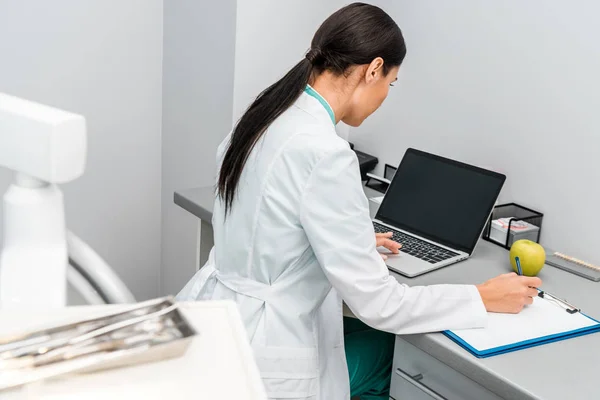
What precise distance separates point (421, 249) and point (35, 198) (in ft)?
4.46

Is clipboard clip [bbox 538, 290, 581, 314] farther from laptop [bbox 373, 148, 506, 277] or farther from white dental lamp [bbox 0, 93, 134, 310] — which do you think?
white dental lamp [bbox 0, 93, 134, 310]

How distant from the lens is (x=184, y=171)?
2334 mm

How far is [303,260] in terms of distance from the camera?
4.17ft

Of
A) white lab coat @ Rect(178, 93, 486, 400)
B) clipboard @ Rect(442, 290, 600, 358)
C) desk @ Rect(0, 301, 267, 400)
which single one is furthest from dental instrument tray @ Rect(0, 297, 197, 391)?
clipboard @ Rect(442, 290, 600, 358)

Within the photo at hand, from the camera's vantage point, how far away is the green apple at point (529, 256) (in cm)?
156

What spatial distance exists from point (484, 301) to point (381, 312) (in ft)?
0.74

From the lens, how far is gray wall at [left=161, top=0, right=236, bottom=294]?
210cm

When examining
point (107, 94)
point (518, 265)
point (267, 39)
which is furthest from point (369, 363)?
point (107, 94)

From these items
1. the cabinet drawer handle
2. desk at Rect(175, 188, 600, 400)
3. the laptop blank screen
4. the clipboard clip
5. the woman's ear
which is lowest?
the cabinet drawer handle

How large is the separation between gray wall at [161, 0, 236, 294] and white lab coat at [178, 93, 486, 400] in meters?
0.84

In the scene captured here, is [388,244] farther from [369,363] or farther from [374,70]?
[374,70]

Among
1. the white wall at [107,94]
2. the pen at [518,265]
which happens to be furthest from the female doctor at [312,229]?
the white wall at [107,94]

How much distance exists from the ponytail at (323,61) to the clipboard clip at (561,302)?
1.93 feet

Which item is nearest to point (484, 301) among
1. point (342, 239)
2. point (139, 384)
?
point (342, 239)
